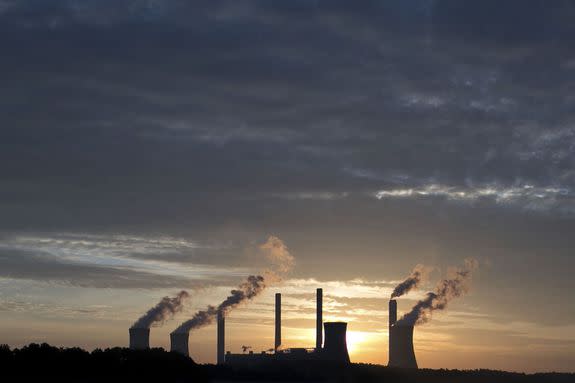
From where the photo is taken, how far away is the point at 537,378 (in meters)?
189

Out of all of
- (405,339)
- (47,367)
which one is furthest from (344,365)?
(47,367)

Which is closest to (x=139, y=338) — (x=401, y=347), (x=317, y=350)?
(x=317, y=350)

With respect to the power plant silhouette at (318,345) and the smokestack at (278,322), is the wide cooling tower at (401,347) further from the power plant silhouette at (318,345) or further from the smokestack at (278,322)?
the smokestack at (278,322)

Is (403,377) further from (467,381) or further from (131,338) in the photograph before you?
(131,338)

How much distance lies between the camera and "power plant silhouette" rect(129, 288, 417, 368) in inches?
5876

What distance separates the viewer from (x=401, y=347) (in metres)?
162

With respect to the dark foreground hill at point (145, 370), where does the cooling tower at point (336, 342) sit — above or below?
above

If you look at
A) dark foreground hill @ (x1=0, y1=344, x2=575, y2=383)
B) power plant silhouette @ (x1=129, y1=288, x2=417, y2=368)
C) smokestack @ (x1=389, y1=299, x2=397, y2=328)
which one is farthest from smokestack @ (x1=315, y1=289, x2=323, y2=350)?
dark foreground hill @ (x1=0, y1=344, x2=575, y2=383)

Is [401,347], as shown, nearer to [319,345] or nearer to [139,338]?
[319,345]

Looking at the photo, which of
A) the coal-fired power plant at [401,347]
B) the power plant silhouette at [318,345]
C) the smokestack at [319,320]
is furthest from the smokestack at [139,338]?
the coal-fired power plant at [401,347]

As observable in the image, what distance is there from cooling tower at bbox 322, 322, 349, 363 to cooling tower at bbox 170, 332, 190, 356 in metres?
36.1

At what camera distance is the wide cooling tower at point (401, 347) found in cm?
15525

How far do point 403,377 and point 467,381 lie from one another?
18820 millimetres

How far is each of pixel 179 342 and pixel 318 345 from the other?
83.1ft
